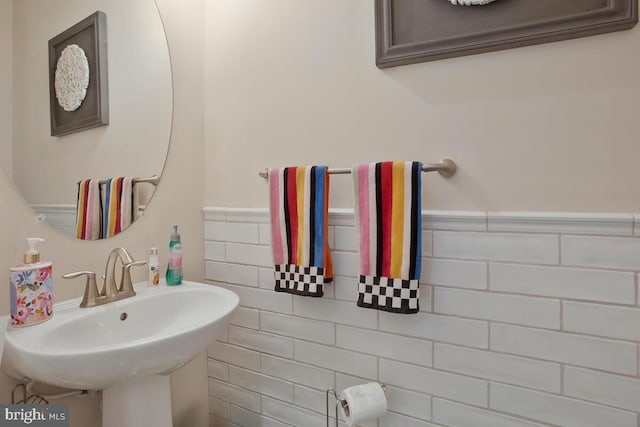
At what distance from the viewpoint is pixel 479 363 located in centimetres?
111

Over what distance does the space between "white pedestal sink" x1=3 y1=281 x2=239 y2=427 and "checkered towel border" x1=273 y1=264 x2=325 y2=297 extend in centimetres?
17

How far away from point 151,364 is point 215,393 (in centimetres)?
82

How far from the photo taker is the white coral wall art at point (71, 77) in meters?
1.16

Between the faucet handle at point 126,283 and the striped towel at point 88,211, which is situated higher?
the striped towel at point 88,211

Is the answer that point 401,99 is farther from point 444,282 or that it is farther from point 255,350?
point 255,350

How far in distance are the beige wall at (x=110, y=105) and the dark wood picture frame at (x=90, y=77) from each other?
0.02 meters

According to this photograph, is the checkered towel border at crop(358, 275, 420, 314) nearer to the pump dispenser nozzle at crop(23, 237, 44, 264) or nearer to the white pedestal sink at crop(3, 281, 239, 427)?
the white pedestal sink at crop(3, 281, 239, 427)

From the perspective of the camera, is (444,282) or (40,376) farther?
(444,282)

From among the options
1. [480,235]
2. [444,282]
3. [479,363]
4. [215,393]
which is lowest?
[215,393]

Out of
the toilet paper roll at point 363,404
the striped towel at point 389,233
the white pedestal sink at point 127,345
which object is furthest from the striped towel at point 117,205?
the toilet paper roll at point 363,404

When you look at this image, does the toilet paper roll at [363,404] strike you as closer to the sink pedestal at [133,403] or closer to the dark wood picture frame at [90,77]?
the sink pedestal at [133,403]

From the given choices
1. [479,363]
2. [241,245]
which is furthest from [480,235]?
[241,245]

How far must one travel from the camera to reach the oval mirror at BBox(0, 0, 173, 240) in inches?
42.9

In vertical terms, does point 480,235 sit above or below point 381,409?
above
